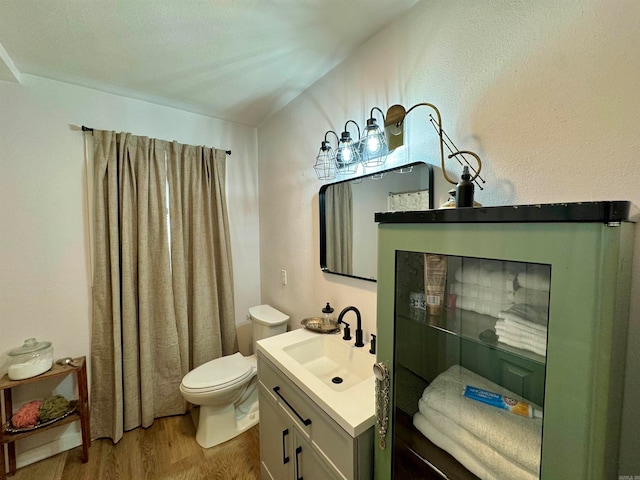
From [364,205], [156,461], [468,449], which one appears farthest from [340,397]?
[156,461]

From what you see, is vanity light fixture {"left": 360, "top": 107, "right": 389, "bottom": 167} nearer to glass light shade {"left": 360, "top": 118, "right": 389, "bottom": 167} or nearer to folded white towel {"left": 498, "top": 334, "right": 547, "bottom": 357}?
glass light shade {"left": 360, "top": 118, "right": 389, "bottom": 167}

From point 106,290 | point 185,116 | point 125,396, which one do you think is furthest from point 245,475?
point 185,116

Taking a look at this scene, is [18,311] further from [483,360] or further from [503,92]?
[503,92]

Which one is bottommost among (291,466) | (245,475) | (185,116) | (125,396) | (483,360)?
(245,475)

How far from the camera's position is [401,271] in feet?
2.70

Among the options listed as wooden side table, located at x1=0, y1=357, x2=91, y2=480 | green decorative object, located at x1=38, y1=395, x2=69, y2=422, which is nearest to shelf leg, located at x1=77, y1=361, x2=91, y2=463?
wooden side table, located at x1=0, y1=357, x2=91, y2=480

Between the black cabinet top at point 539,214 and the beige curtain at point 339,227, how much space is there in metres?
0.86

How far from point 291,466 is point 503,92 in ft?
5.72

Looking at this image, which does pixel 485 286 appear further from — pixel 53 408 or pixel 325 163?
pixel 53 408

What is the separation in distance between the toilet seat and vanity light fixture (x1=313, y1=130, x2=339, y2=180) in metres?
1.46

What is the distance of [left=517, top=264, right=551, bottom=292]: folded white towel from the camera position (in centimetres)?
54

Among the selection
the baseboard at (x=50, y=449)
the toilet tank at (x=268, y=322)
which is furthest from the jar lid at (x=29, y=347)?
the toilet tank at (x=268, y=322)

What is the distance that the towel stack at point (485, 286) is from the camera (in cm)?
66

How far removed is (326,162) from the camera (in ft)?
5.69
